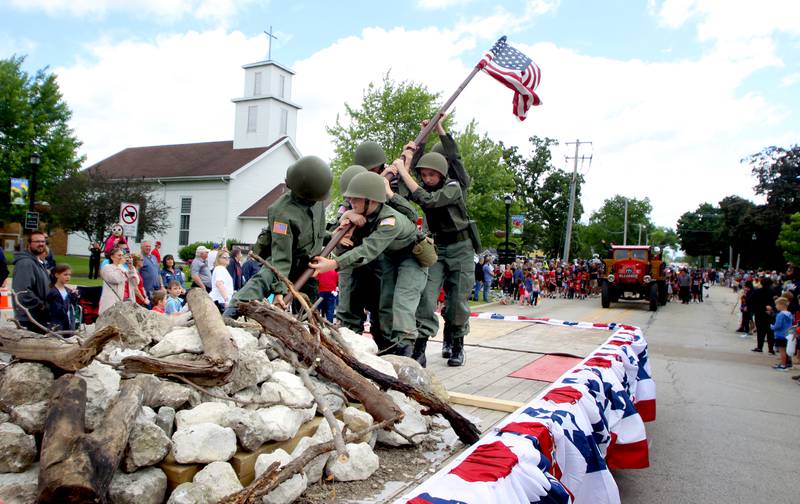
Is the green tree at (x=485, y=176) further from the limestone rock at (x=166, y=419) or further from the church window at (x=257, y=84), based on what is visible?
the limestone rock at (x=166, y=419)

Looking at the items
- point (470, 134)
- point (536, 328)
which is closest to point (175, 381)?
point (536, 328)

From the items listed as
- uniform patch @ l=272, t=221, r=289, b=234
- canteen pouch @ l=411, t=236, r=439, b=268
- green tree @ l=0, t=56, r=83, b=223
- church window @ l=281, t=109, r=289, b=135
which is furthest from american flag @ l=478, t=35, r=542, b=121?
church window @ l=281, t=109, r=289, b=135

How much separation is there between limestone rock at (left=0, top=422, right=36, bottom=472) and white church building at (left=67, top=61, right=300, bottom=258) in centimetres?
3120

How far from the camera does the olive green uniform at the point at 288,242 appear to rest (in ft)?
12.2

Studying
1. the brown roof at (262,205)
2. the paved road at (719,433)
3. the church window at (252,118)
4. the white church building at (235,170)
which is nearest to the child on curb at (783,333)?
the paved road at (719,433)

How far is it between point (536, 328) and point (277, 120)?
106ft

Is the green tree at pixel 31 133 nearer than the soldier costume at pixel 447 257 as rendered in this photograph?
No

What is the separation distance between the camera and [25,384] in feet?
7.35

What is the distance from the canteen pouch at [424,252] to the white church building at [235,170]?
95.6 ft

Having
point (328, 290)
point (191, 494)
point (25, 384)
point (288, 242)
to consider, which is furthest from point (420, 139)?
point (328, 290)

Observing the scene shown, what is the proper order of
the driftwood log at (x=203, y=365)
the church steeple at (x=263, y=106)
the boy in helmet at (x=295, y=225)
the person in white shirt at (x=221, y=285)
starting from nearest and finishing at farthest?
the driftwood log at (x=203, y=365) < the boy in helmet at (x=295, y=225) < the person in white shirt at (x=221, y=285) < the church steeple at (x=263, y=106)

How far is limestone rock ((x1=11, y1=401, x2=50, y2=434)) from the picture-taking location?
204 centimetres

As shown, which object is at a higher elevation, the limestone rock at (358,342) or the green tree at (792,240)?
the green tree at (792,240)

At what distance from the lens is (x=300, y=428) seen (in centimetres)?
238
